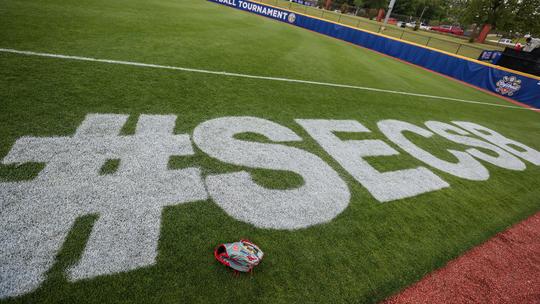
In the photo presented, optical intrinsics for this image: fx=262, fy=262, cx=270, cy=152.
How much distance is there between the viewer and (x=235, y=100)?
19.8 feet

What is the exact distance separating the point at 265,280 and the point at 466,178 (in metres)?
5.03

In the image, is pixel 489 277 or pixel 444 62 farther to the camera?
pixel 444 62

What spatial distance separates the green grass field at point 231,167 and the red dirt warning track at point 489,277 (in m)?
0.13

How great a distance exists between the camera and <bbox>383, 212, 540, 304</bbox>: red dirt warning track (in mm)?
2959

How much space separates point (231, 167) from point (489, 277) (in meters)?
3.72

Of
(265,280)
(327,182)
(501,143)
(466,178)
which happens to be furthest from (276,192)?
(501,143)

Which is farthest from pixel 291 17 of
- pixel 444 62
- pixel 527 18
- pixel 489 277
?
pixel 527 18

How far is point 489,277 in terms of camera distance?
339cm

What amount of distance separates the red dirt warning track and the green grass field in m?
0.13

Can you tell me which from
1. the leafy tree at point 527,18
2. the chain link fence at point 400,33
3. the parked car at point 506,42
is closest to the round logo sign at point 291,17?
the chain link fence at point 400,33

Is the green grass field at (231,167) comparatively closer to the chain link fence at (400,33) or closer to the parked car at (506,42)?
the chain link fence at (400,33)

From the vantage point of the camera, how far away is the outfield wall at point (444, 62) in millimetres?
15391

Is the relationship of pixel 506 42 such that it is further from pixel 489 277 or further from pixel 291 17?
pixel 489 277

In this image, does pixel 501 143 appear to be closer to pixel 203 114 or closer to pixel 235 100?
pixel 235 100
